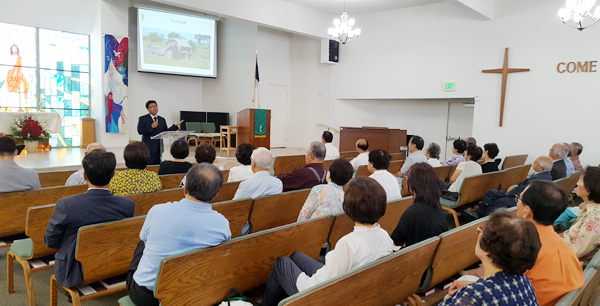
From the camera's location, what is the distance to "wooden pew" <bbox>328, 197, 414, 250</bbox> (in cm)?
235

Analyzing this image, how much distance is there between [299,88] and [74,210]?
10729 mm

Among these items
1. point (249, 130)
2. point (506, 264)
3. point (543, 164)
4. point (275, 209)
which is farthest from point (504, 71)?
point (506, 264)

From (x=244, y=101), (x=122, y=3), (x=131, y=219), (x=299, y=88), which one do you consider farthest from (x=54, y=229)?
(x=299, y=88)

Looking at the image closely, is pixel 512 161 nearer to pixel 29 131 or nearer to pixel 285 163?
pixel 285 163

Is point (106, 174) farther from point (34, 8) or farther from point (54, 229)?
point (34, 8)

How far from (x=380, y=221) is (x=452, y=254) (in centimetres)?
69

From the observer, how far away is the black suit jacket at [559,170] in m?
4.85

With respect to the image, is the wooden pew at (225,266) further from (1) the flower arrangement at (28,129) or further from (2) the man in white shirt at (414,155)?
(1) the flower arrangement at (28,129)

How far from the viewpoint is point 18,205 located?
2.65 metres

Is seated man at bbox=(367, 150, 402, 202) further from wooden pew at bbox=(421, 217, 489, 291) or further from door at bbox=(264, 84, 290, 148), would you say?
door at bbox=(264, 84, 290, 148)

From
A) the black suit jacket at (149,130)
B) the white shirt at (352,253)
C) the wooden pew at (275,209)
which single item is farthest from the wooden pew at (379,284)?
the black suit jacket at (149,130)

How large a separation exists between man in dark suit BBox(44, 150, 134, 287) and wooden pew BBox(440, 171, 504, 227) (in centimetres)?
314

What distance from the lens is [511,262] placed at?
1246mm

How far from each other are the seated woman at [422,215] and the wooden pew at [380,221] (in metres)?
0.31
